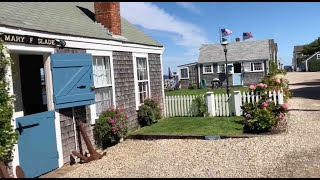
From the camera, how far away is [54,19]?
9656mm

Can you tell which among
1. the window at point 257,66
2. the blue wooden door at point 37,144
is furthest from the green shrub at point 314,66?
the blue wooden door at point 37,144

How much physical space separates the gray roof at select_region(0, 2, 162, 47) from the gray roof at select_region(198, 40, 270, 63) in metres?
25.4

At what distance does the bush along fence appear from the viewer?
1456 centimetres

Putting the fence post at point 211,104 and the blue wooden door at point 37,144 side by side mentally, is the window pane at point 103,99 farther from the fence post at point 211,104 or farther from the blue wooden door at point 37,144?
the fence post at point 211,104

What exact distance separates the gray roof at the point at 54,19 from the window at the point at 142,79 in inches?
31.0

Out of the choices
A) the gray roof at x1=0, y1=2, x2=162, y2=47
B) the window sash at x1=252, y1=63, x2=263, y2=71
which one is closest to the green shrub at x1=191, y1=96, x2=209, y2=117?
the gray roof at x1=0, y1=2, x2=162, y2=47

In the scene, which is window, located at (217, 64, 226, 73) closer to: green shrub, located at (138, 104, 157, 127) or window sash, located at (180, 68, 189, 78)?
window sash, located at (180, 68, 189, 78)

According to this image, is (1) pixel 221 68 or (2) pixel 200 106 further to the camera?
(1) pixel 221 68

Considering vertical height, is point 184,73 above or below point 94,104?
above

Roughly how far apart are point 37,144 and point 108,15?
5825 millimetres

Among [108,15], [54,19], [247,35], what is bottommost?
[54,19]

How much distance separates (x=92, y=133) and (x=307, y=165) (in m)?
5.51

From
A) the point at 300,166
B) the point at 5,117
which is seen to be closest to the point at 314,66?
the point at 300,166

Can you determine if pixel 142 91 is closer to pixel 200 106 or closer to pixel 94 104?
pixel 200 106
